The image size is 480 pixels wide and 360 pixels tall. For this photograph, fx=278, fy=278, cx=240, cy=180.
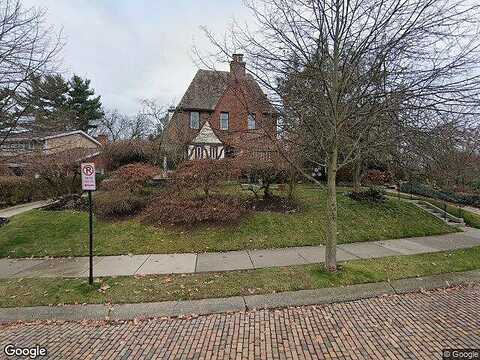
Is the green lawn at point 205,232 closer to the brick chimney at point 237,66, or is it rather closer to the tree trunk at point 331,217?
the tree trunk at point 331,217

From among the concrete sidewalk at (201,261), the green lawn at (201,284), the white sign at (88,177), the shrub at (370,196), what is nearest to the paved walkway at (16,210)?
the concrete sidewalk at (201,261)

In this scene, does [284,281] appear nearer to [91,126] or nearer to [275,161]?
[275,161]

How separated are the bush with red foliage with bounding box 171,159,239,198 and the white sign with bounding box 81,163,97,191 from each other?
451 cm

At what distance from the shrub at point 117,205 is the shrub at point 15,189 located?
390 inches

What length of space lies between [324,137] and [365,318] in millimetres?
3366

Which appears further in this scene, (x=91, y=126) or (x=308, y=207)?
(x=91, y=126)

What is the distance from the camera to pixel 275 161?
31.5 ft

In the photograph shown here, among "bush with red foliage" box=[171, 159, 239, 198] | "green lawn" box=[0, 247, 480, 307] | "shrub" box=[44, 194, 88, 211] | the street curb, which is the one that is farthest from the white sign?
"shrub" box=[44, 194, 88, 211]

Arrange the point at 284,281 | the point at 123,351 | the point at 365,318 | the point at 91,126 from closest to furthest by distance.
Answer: the point at 123,351
the point at 365,318
the point at 284,281
the point at 91,126

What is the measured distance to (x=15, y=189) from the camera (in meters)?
16.6

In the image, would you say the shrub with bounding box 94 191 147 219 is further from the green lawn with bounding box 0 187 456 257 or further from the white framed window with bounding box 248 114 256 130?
the white framed window with bounding box 248 114 256 130

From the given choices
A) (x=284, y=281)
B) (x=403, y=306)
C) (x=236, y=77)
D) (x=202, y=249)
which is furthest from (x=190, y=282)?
(x=236, y=77)

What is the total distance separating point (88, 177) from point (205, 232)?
403 cm

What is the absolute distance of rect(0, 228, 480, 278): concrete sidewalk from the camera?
6098 mm
